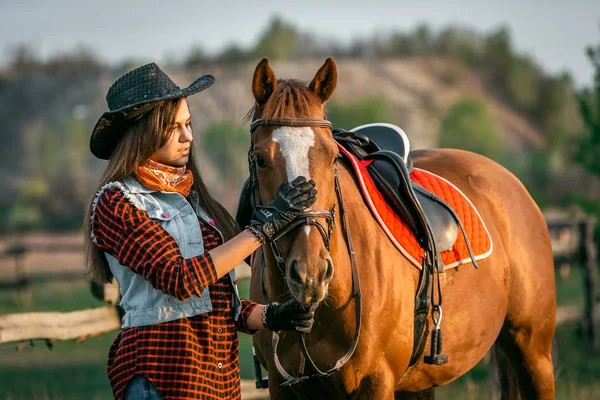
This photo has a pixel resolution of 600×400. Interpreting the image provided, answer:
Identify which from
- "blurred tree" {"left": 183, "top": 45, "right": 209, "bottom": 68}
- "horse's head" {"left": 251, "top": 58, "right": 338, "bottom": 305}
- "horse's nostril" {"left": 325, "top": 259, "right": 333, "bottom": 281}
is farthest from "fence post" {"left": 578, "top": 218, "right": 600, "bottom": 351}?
"blurred tree" {"left": 183, "top": 45, "right": 209, "bottom": 68}

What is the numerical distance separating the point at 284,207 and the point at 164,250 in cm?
46

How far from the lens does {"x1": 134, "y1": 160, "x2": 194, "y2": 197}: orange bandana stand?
8.83ft

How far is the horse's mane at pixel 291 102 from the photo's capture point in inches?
119

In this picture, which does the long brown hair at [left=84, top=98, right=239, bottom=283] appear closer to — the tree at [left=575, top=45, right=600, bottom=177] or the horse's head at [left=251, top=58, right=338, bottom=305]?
the horse's head at [left=251, top=58, right=338, bottom=305]

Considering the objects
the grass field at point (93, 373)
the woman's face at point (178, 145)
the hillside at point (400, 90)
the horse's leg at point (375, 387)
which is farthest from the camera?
the hillside at point (400, 90)

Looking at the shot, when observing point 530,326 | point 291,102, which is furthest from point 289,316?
point 530,326

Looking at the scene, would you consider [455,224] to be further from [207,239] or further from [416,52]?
[416,52]

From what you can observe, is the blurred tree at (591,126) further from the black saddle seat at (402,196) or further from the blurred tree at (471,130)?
the blurred tree at (471,130)

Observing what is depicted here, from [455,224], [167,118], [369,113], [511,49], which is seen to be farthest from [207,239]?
[511,49]

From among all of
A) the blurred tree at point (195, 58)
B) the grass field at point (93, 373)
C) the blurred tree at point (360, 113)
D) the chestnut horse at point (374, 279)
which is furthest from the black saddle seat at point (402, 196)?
the blurred tree at point (195, 58)

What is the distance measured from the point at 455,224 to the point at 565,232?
745 inches

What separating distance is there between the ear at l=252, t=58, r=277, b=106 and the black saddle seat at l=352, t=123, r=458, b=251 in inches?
35.6

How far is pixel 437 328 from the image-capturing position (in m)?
3.81

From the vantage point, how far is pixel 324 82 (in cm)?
325
